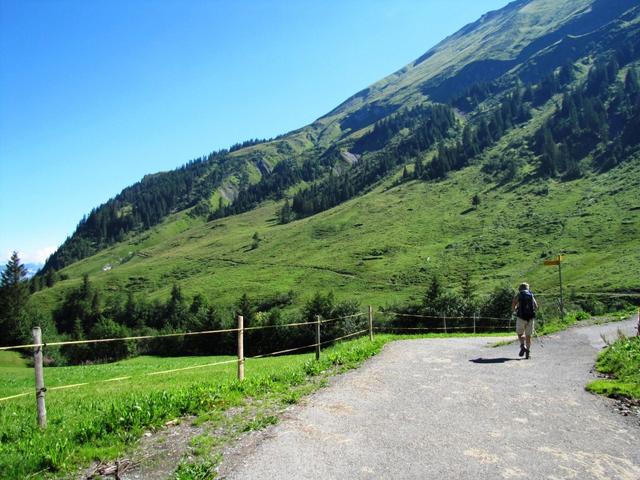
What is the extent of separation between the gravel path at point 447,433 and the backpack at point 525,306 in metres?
3.76

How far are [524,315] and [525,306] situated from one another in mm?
411

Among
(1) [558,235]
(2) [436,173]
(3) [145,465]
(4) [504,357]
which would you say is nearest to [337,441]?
(3) [145,465]

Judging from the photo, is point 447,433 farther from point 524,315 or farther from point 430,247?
point 430,247

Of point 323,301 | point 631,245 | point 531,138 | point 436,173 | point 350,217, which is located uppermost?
point 531,138

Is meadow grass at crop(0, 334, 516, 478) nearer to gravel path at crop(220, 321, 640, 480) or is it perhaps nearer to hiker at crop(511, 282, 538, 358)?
gravel path at crop(220, 321, 640, 480)

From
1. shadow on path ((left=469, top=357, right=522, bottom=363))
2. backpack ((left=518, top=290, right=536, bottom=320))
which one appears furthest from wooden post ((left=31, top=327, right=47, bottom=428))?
backpack ((left=518, top=290, right=536, bottom=320))

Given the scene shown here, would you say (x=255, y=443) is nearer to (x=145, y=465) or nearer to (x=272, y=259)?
(x=145, y=465)

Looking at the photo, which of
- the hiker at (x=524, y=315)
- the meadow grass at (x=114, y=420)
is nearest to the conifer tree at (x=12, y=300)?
the meadow grass at (x=114, y=420)

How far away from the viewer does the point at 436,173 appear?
647 ft

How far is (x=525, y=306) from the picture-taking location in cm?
1742

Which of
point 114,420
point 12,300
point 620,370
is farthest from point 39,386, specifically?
point 12,300

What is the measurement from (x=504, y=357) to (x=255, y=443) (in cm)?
1188

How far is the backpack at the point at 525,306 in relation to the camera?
17.2 m

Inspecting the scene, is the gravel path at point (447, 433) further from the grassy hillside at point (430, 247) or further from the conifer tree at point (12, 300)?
the conifer tree at point (12, 300)
